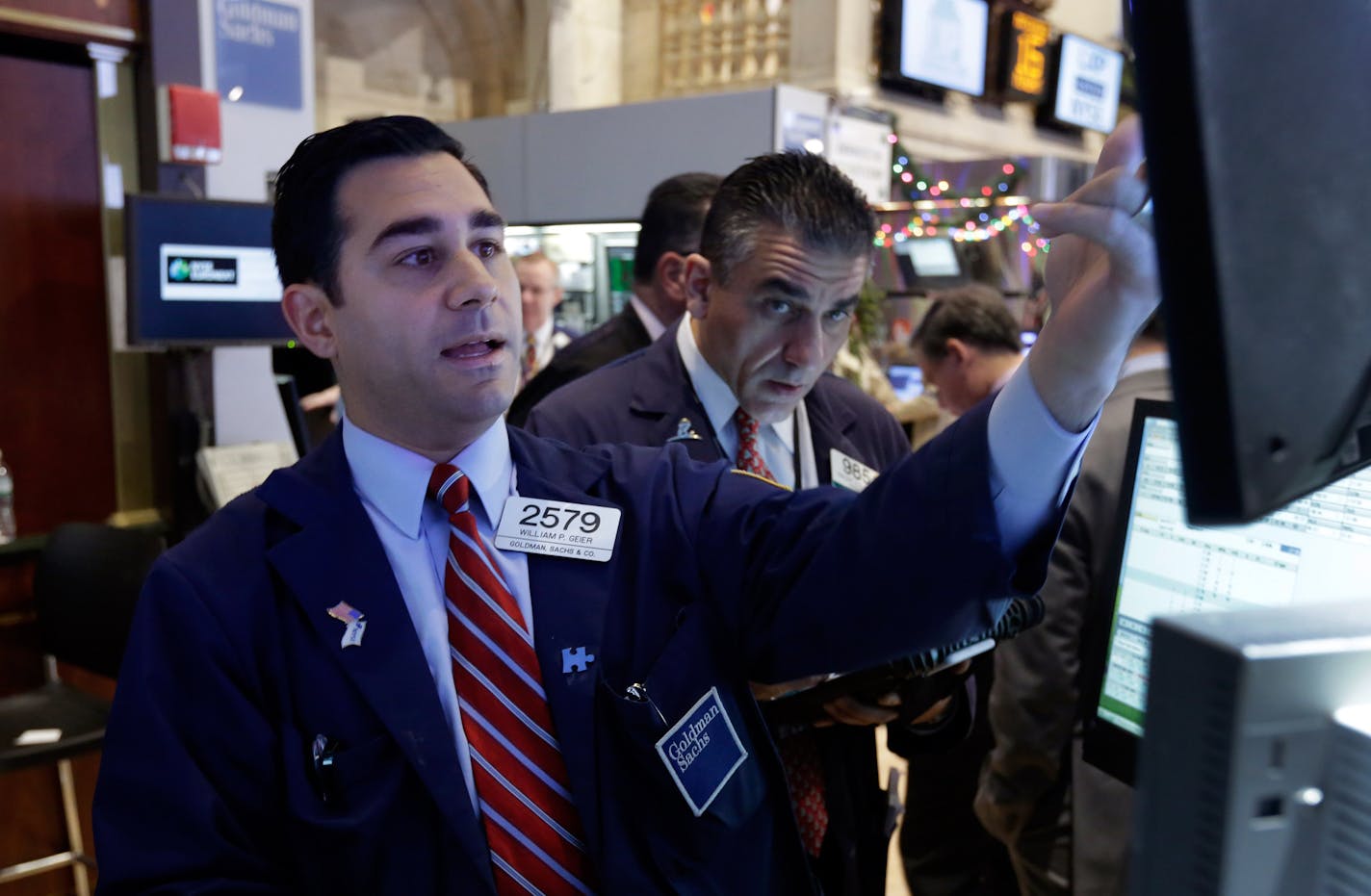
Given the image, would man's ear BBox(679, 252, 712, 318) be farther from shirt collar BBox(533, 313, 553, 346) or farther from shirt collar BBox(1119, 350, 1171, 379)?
shirt collar BBox(533, 313, 553, 346)

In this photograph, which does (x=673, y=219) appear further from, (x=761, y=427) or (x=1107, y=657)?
(x=1107, y=657)

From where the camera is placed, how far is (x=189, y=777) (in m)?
1.14

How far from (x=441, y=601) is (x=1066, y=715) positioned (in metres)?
1.22

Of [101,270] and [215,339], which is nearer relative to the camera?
[215,339]

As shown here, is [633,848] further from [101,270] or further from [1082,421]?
[101,270]

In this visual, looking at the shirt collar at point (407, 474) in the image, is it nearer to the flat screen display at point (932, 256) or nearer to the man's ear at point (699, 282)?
the man's ear at point (699, 282)

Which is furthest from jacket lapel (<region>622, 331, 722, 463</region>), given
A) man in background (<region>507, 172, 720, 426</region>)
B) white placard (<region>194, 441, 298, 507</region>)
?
white placard (<region>194, 441, 298, 507</region>)

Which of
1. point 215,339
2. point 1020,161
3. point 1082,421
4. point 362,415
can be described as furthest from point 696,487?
point 1020,161

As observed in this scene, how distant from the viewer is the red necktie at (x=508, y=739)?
3.94 feet

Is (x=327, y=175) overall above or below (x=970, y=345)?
above

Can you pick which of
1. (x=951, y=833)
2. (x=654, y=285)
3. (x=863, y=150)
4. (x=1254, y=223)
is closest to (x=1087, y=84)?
(x=863, y=150)

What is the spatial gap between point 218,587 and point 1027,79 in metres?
10.6

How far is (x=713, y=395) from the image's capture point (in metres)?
1.97

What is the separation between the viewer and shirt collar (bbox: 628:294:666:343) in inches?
120
